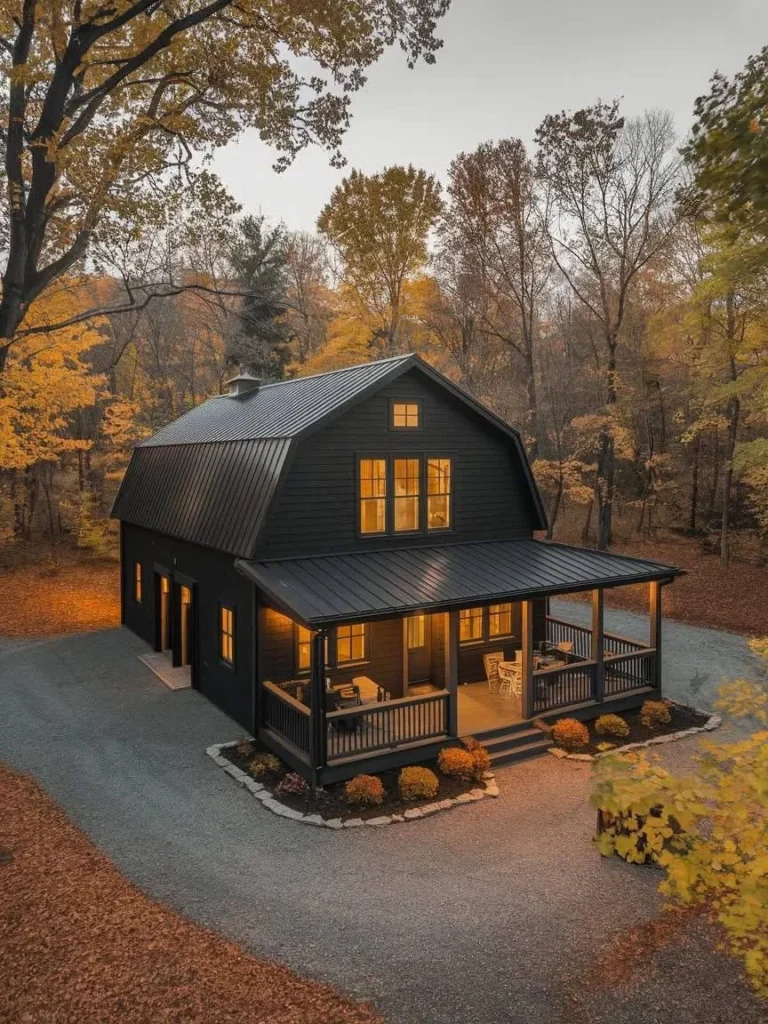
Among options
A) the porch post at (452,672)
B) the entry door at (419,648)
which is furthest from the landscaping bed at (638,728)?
the entry door at (419,648)

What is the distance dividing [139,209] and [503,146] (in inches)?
741

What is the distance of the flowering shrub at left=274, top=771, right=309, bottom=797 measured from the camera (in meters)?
9.59

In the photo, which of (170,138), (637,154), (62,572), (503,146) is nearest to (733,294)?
(637,154)

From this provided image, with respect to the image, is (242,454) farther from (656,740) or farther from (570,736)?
(656,740)

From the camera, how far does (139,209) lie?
381 inches

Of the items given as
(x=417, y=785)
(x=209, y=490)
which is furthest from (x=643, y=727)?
(x=209, y=490)

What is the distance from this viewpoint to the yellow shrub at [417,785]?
942cm

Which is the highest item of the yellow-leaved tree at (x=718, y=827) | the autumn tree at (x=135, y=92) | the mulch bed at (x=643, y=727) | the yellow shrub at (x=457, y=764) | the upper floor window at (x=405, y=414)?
the autumn tree at (x=135, y=92)

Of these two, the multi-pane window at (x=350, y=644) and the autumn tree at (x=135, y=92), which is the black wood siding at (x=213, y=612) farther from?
the autumn tree at (x=135, y=92)

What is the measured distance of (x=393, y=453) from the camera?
43.1ft

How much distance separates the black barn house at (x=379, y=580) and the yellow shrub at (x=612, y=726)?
495 mm

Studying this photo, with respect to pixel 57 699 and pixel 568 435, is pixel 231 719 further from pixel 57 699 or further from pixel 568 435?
pixel 568 435

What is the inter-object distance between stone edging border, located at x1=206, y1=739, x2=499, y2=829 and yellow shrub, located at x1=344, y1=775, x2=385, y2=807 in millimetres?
271

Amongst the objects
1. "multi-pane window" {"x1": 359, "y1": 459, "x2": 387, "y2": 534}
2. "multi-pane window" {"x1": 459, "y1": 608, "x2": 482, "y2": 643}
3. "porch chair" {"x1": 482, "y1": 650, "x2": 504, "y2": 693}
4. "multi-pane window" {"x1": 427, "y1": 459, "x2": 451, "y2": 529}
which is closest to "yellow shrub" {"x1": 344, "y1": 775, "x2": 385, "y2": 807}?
"porch chair" {"x1": 482, "y1": 650, "x2": 504, "y2": 693}
